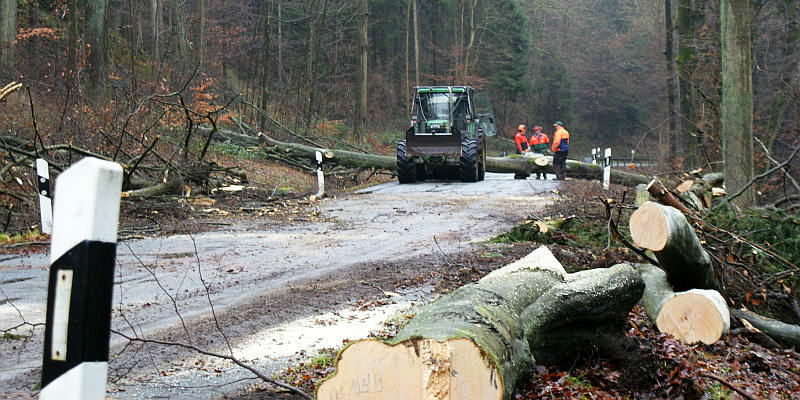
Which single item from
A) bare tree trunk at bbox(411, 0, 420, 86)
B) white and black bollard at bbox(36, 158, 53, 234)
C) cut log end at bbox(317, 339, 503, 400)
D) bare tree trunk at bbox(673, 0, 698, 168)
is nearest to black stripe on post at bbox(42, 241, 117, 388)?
cut log end at bbox(317, 339, 503, 400)

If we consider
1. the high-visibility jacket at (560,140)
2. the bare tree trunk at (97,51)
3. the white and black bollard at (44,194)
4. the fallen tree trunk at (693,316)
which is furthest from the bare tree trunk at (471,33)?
the fallen tree trunk at (693,316)

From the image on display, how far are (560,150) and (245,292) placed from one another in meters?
16.4

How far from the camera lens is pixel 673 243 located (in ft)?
17.1

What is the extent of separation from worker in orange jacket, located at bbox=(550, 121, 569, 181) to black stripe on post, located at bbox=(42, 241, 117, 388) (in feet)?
65.3

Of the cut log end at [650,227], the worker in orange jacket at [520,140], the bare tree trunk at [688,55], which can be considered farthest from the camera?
the worker in orange jacket at [520,140]

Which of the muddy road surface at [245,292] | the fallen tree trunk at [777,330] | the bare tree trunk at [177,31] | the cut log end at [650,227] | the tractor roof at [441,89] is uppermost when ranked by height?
the bare tree trunk at [177,31]

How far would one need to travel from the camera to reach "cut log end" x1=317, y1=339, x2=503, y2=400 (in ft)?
9.06

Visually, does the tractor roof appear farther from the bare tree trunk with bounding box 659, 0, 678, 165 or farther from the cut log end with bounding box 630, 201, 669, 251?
the cut log end with bounding box 630, 201, 669, 251

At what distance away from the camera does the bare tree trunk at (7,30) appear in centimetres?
1784

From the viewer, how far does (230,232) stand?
35.7 ft

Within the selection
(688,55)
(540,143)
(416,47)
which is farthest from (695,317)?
(416,47)

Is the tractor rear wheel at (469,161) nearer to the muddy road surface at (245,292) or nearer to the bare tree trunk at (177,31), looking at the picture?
the muddy road surface at (245,292)

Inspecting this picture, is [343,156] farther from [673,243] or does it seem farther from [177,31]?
[673,243]

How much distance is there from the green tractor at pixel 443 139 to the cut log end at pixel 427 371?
679 inches
